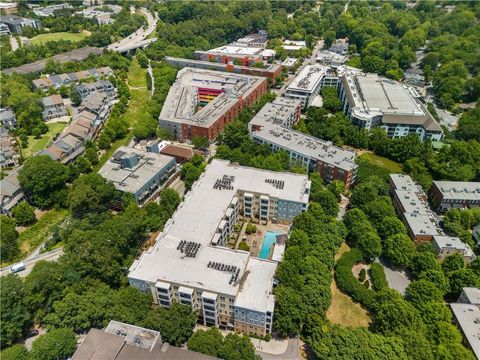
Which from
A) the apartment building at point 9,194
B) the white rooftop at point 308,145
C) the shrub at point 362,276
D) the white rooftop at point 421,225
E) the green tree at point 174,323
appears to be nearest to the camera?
the green tree at point 174,323

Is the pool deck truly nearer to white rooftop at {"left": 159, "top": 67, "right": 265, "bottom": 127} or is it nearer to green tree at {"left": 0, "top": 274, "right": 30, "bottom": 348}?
white rooftop at {"left": 159, "top": 67, "right": 265, "bottom": 127}

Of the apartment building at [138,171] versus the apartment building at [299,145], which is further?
A: the apartment building at [299,145]

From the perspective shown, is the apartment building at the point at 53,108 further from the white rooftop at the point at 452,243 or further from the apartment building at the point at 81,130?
the white rooftop at the point at 452,243

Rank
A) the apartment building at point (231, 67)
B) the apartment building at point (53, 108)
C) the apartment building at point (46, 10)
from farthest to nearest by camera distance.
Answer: the apartment building at point (46, 10) < the apartment building at point (231, 67) < the apartment building at point (53, 108)

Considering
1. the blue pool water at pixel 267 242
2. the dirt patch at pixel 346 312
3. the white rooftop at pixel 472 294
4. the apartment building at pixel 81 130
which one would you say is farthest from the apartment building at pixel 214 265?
the apartment building at pixel 81 130

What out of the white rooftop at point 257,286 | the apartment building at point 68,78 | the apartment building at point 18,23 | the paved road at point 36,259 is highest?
the apartment building at point 18,23

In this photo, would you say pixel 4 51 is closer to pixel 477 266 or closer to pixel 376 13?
pixel 477 266
